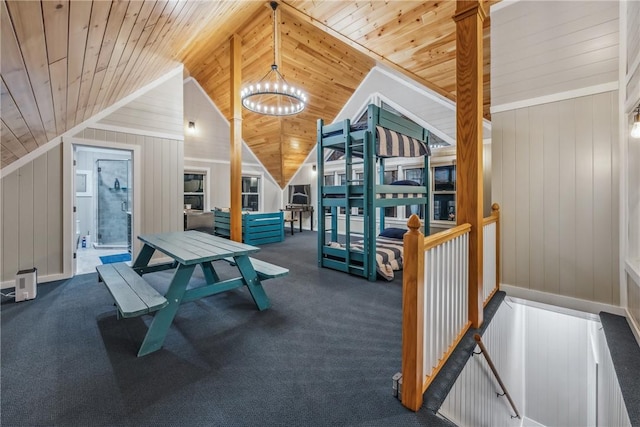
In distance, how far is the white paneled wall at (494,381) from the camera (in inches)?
71.4

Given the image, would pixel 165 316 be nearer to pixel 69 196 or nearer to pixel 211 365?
pixel 211 365

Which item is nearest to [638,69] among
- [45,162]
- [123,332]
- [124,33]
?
[124,33]

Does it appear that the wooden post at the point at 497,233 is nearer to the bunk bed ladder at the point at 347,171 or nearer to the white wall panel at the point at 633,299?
the white wall panel at the point at 633,299

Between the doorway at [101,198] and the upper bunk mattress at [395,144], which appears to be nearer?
the upper bunk mattress at [395,144]

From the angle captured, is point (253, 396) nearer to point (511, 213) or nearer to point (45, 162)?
point (511, 213)

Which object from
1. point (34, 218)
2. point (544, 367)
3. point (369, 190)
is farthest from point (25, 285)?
point (544, 367)

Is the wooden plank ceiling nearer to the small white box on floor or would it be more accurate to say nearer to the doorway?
the small white box on floor

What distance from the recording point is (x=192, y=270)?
211 centimetres

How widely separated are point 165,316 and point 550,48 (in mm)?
4299

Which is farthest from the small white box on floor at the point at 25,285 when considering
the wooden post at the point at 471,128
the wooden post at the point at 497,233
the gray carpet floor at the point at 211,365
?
the wooden post at the point at 497,233

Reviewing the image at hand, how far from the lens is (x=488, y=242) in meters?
2.72

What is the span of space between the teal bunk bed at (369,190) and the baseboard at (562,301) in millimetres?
1393

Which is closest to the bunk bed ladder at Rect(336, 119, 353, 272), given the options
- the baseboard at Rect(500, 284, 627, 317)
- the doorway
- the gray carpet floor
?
the gray carpet floor

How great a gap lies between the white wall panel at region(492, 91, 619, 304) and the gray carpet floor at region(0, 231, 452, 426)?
1538mm
